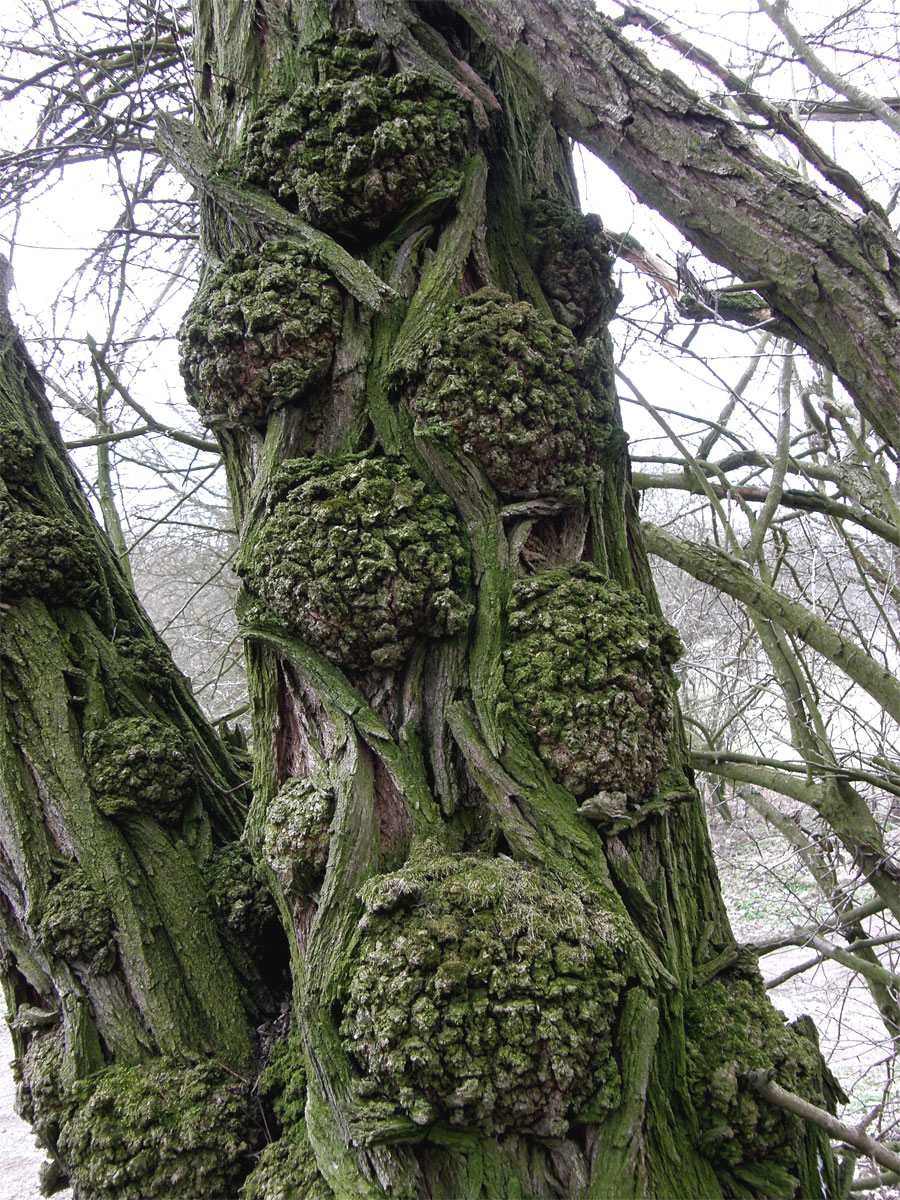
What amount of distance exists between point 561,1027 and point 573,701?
515mm

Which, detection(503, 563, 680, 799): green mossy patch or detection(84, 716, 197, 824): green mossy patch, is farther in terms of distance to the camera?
detection(84, 716, 197, 824): green mossy patch

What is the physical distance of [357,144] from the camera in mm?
1698

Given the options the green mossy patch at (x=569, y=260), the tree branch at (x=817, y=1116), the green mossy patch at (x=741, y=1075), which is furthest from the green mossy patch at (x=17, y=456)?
the tree branch at (x=817, y=1116)

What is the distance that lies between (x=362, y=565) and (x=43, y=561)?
78 centimetres

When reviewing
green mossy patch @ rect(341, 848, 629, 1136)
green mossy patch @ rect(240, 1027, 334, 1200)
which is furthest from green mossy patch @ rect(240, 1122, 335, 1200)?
green mossy patch @ rect(341, 848, 629, 1136)

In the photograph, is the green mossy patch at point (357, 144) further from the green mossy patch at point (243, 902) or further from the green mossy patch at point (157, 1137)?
the green mossy patch at point (157, 1137)

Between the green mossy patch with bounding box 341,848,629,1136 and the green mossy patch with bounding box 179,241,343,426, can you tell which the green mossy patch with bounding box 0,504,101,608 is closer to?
the green mossy patch with bounding box 179,241,343,426

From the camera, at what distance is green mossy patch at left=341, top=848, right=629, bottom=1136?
1.15m

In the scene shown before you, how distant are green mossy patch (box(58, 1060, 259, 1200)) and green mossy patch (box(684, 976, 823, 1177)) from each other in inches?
30.2

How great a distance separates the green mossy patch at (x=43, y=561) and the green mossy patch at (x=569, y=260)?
4.00 ft

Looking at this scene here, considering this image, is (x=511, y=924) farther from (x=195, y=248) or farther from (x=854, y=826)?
(x=195, y=248)

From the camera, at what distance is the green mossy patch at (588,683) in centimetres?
141

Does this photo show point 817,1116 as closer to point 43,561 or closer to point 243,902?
point 243,902

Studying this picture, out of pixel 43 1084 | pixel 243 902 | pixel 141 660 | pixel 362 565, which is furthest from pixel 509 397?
pixel 43 1084
